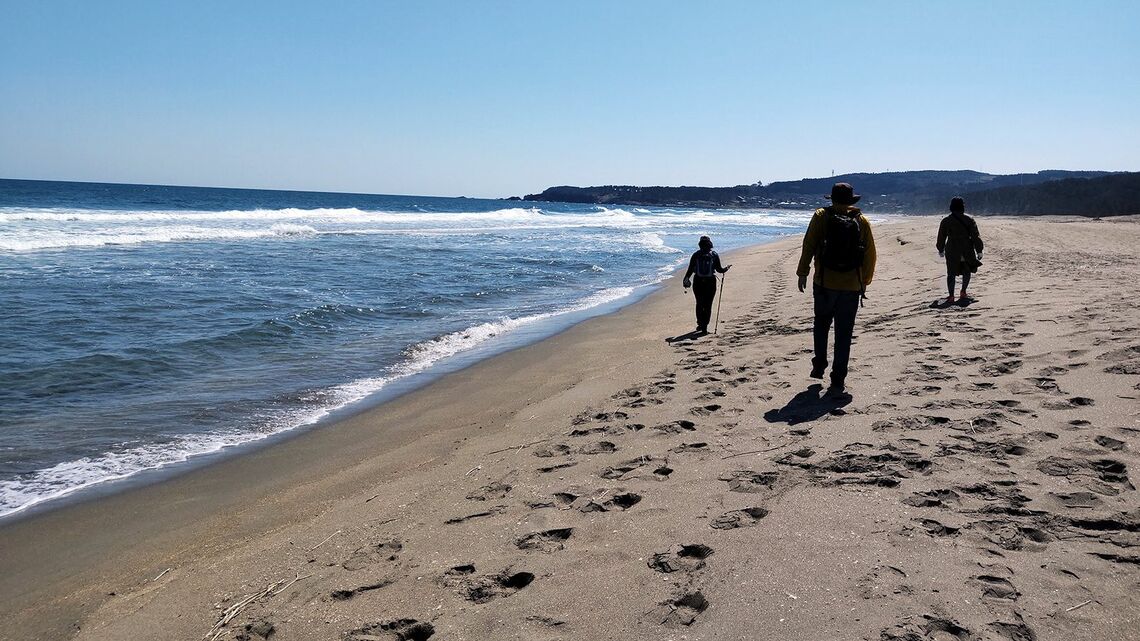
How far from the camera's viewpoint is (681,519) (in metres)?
3.43

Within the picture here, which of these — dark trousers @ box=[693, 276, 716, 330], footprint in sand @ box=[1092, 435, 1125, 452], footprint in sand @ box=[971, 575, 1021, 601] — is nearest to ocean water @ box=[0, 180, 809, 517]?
dark trousers @ box=[693, 276, 716, 330]

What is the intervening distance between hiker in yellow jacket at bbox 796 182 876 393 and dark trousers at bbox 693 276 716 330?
3.92m

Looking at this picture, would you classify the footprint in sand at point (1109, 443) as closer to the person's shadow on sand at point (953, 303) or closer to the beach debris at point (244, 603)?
the beach debris at point (244, 603)

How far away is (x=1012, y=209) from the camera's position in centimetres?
5728

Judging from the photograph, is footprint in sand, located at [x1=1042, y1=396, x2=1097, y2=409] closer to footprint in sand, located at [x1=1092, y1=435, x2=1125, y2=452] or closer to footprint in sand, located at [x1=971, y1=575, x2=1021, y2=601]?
footprint in sand, located at [x1=1092, y1=435, x2=1125, y2=452]

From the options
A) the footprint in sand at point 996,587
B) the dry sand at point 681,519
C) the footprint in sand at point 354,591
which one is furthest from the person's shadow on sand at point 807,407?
the footprint in sand at point 354,591

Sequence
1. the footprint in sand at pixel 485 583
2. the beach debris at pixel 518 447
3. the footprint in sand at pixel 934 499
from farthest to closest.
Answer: the beach debris at pixel 518 447
the footprint in sand at pixel 934 499
the footprint in sand at pixel 485 583

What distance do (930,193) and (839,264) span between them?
355ft

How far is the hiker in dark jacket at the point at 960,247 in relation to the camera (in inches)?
375

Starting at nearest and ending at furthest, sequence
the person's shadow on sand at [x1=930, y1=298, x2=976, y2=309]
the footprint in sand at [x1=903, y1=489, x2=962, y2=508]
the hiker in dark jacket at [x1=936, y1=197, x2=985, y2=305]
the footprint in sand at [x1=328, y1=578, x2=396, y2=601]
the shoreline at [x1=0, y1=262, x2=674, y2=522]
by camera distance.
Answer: the footprint in sand at [x1=328, y1=578, x2=396, y2=601] → the footprint in sand at [x1=903, y1=489, x2=962, y2=508] → the shoreline at [x1=0, y1=262, x2=674, y2=522] → the person's shadow on sand at [x1=930, y1=298, x2=976, y2=309] → the hiker in dark jacket at [x1=936, y1=197, x2=985, y2=305]

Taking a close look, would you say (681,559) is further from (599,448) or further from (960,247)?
(960,247)

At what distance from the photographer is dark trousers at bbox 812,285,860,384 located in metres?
5.68

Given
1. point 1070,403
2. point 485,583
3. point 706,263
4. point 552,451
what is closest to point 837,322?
point 1070,403

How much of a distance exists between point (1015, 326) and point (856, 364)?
75.0 inches
